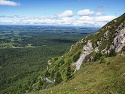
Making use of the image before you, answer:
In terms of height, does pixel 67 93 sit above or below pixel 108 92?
below

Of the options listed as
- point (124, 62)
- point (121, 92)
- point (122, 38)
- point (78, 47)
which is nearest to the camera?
point (121, 92)

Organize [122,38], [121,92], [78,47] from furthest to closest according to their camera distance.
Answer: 1. [78,47]
2. [122,38]
3. [121,92]

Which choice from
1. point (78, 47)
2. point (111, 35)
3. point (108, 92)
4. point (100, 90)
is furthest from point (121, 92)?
point (78, 47)

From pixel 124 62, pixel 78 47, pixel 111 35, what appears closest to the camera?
pixel 124 62

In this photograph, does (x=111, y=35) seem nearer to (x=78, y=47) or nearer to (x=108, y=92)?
(x=78, y=47)

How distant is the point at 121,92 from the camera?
24.1 metres

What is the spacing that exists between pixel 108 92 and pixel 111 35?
89.4 meters

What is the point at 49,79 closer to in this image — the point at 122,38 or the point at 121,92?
the point at 122,38

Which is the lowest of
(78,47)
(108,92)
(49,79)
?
(49,79)

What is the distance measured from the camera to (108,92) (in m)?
25.2

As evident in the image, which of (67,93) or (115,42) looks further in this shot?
(115,42)

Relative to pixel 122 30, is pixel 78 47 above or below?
below

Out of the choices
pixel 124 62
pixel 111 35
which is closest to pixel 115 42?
pixel 111 35

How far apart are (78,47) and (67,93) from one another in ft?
340
